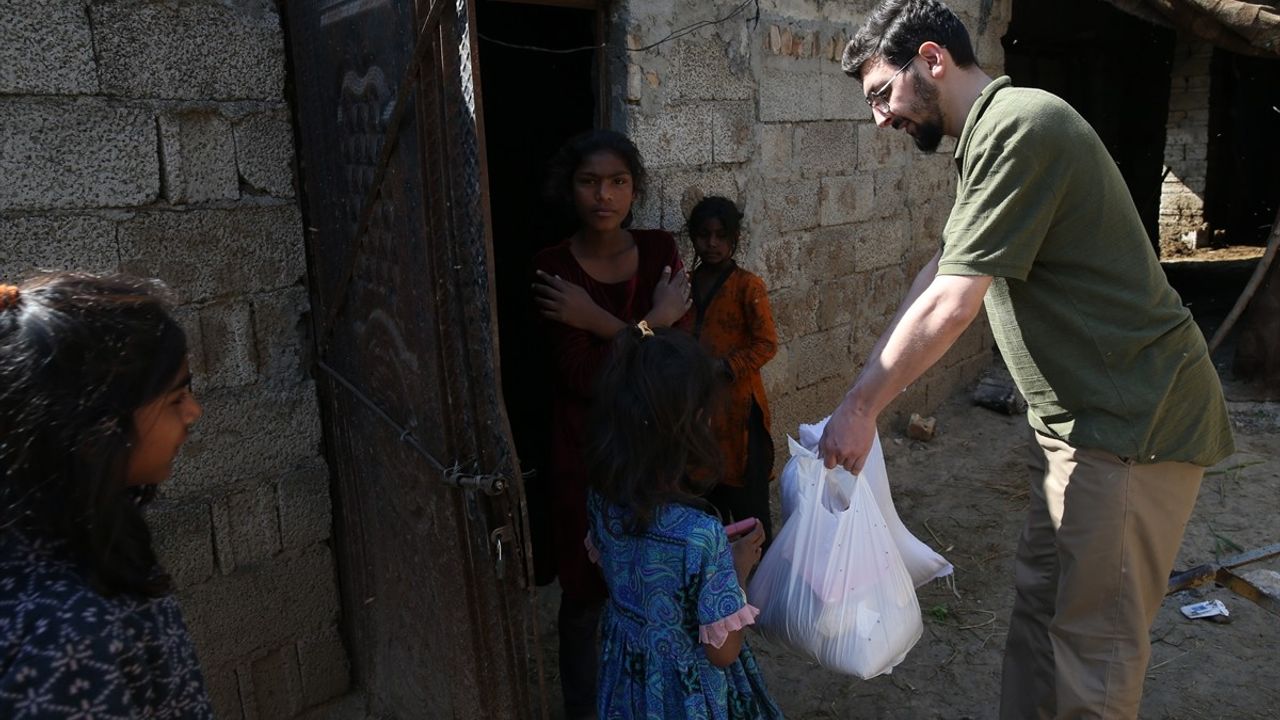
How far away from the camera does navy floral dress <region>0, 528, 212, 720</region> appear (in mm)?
1115

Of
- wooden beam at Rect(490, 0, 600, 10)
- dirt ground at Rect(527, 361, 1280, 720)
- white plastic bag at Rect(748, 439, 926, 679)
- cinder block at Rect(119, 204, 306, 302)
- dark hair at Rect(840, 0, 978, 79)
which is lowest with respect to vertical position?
dirt ground at Rect(527, 361, 1280, 720)

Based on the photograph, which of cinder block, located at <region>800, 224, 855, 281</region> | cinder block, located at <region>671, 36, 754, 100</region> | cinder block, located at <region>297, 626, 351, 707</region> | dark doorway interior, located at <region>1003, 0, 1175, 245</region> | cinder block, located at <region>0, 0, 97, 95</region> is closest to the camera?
cinder block, located at <region>0, 0, 97, 95</region>

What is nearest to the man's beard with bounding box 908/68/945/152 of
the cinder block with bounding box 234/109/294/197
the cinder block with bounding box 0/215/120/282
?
the cinder block with bounding box 234/109/294/197

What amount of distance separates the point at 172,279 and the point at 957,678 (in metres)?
2.73

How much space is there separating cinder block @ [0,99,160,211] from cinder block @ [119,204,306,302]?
87 millimetres

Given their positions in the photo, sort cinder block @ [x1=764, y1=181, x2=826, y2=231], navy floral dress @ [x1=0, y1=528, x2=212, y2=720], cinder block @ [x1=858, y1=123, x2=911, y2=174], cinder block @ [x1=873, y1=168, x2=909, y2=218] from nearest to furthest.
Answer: navy floral dress @ [x1=0, y1=528, x2=212, y2=720] < cinder block @ [x1=764, y1=181, x2=826, y2=231] < cinder block @ [x1=858, y1=123, x2=911, y2=174] < cinder block @ [x1=873, y1=168, x2=909, y2=218]

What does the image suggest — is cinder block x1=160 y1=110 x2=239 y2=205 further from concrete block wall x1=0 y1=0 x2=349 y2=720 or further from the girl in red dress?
the girl in red dress

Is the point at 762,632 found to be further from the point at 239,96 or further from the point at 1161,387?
the point at 239,96

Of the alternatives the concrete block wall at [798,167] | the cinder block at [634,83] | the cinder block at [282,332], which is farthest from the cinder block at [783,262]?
the cinder block at [282,332]

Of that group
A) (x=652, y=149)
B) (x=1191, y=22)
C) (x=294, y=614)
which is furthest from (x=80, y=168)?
(x=1191, y=22)

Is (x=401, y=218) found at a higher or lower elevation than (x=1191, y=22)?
lower

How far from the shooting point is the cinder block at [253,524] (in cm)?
265

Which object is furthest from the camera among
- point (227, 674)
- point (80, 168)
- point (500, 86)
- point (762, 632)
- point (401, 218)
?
point (500, 86)

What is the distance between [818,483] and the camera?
238 centimetres
